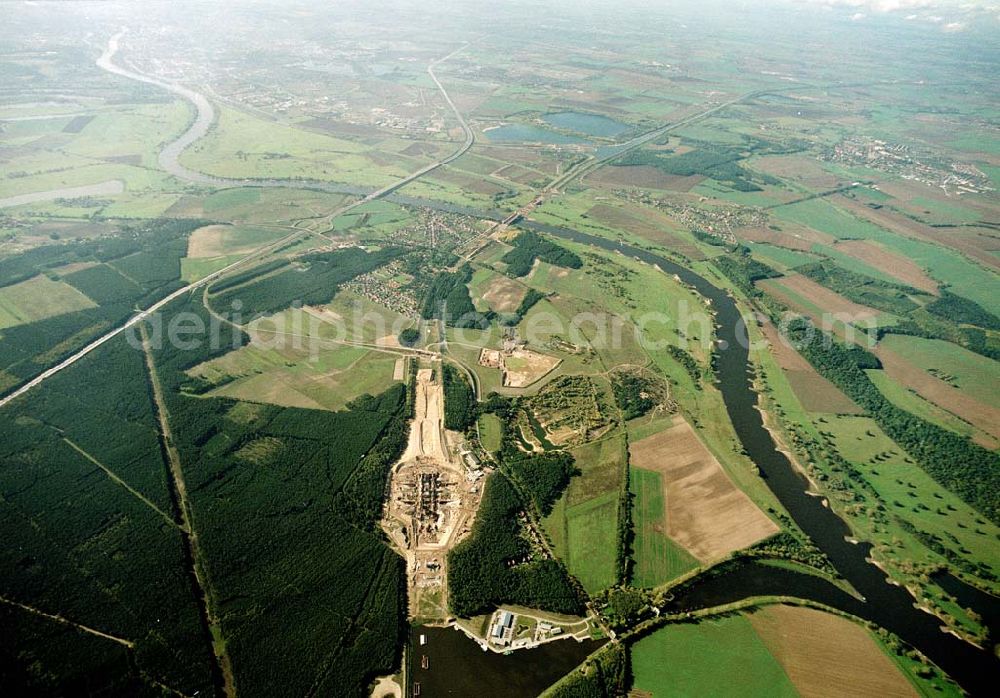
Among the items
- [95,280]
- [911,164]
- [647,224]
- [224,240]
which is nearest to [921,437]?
[647,224]

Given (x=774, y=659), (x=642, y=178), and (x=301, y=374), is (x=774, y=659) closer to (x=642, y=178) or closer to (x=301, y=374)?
(x=301, y=374)

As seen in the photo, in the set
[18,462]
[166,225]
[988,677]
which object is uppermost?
[166,225]

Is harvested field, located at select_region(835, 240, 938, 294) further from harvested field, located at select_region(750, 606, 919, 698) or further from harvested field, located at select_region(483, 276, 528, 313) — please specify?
harvested field, located at select_region(750, 606, 919, 698)

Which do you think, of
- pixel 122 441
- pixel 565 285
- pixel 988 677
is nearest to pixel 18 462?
pixel 122 441

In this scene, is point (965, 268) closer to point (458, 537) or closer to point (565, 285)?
point (565, 285)

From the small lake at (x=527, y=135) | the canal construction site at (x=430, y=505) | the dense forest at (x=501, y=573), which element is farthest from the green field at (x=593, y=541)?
the small lake at (x=527, y=135)

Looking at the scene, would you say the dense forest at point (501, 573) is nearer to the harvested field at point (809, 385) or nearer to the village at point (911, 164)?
the harvested field at point (809, 385)
